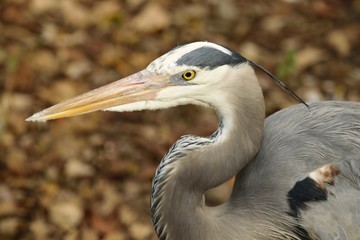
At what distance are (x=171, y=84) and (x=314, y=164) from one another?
0.58m

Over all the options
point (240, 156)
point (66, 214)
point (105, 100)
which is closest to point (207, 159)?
point (240, 156)

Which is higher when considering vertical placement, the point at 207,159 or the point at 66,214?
the point at 207,159

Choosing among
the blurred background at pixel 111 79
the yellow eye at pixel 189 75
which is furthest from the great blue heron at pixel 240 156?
the blurred background at pixel 111 79

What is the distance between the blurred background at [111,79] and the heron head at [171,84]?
1.23 metres

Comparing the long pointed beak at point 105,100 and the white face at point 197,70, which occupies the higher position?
the white face at point 197,70

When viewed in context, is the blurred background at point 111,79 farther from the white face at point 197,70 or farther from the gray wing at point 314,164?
the white face at point 197,70

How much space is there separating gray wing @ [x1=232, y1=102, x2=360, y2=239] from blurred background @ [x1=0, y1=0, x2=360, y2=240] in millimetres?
937

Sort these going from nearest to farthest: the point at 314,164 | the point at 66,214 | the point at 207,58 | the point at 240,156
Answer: the point at 207,58 < the point at 240,156 < the point at 314,164 < the point at 66,214

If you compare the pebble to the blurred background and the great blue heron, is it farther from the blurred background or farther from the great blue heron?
the great blue heron

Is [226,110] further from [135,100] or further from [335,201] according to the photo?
[335,201]

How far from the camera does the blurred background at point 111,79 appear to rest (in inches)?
145

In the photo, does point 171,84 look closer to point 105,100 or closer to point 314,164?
point 105,100

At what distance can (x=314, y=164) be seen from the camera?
8.77 ft

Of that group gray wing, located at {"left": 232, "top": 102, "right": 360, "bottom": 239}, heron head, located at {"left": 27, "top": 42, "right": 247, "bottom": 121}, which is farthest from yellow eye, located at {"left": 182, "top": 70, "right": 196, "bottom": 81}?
gray wing, located at {"left": 232, "top": 102, "right": 360, "bottom": 239}
